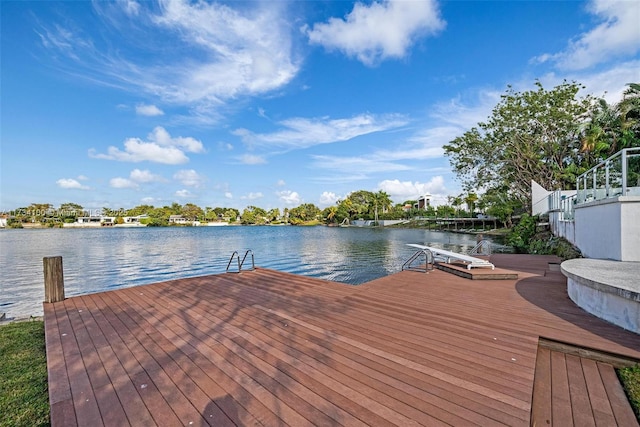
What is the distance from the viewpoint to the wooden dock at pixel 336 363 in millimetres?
2080

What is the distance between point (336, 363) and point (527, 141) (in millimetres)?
26144

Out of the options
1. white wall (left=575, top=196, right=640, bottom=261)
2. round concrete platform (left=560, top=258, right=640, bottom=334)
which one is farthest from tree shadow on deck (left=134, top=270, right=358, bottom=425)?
white wall (left=575, top=196, right=640, bottom=261)

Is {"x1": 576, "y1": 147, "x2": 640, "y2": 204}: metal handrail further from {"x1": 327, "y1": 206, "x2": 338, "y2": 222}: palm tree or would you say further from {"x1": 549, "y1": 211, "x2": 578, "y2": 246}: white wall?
{"x1": 327, "y1": 206, "x2": 338, "y2": 222}: palm tree

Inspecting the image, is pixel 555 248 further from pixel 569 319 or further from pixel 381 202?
pixel 381 202

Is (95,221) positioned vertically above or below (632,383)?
above

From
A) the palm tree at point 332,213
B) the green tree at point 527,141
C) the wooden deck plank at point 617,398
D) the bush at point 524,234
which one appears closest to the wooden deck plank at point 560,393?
the wooden deck plank at point 617,398

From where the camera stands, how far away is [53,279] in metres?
5.61

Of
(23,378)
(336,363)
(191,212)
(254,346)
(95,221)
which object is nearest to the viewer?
(336,363)

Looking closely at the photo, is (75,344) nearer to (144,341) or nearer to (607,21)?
(144,341)

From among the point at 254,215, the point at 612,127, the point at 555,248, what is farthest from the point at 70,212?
the point at 612,127

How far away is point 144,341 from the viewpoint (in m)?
3.54

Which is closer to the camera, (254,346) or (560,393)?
(560,393)

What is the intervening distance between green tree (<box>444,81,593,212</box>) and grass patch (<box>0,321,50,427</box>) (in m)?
26.9

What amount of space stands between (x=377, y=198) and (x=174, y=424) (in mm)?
79021
